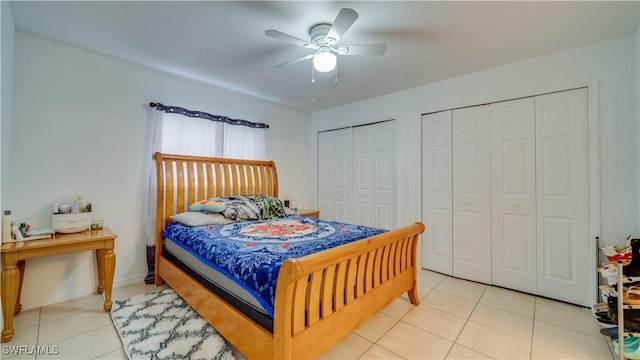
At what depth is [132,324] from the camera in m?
2.01

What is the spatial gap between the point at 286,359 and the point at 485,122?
308 cm

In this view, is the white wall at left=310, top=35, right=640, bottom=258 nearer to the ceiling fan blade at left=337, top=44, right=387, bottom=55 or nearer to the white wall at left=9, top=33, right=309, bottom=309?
the ceiling fan blade at left=337, top=44, right=387, bottom=55

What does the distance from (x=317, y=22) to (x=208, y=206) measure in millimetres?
2125

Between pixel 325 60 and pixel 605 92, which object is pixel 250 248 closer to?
pixel 325 60

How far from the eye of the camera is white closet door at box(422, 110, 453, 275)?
322 cm

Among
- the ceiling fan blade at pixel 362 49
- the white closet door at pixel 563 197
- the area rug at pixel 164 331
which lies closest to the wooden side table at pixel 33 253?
the area rug at pixel 164 331

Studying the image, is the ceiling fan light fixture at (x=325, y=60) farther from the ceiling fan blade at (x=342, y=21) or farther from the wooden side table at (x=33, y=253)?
the wooden side table at (x=33, y=253)

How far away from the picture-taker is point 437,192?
332 cm

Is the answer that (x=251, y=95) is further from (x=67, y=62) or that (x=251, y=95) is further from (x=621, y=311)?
(x=621, y=311)

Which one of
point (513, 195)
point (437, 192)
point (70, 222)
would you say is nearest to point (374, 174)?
point (437, 192)

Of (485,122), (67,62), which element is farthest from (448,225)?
(67,62)

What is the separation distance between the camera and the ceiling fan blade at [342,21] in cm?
156

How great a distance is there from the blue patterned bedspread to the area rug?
528 millimetres

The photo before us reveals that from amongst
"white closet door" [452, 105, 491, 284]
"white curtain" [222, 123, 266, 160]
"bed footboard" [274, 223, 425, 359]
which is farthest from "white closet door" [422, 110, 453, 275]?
"white curtain" [222, 123, 266, 160]
